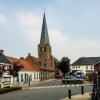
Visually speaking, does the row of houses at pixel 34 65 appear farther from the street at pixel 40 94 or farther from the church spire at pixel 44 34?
the street at pixel 40 94

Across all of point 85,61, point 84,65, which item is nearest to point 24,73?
point 84,65

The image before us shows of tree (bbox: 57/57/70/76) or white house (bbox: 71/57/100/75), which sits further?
white house (bbox: 71/57/100/75)

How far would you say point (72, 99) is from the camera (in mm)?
28125

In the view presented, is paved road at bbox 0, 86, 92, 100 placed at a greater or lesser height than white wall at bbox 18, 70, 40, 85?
lesser

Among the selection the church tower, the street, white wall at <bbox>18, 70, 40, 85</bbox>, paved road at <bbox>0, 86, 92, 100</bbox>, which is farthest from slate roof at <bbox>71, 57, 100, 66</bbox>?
paved road at <bbox>0, 86, 92, 100</bbox>

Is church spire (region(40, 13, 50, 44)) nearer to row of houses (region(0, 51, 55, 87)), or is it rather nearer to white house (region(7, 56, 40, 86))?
row of houses (region(0, 51, 55, 87))

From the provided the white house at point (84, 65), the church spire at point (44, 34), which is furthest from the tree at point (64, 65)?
the white house at point (84, 65)

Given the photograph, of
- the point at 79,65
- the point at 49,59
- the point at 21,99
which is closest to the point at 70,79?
the point at 21,99

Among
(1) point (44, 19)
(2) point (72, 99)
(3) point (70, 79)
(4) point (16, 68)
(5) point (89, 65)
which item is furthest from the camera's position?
(5) point (89, 65)

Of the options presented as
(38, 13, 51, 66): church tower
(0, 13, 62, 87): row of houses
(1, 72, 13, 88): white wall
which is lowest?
(1, 72, 13, 88): white wall

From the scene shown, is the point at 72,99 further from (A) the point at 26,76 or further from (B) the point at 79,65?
(B) the point at 79,65

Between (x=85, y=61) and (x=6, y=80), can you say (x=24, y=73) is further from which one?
(x=85, y=61)

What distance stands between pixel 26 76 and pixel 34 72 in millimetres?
10515

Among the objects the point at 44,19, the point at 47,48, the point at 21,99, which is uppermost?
the point at 44,19
